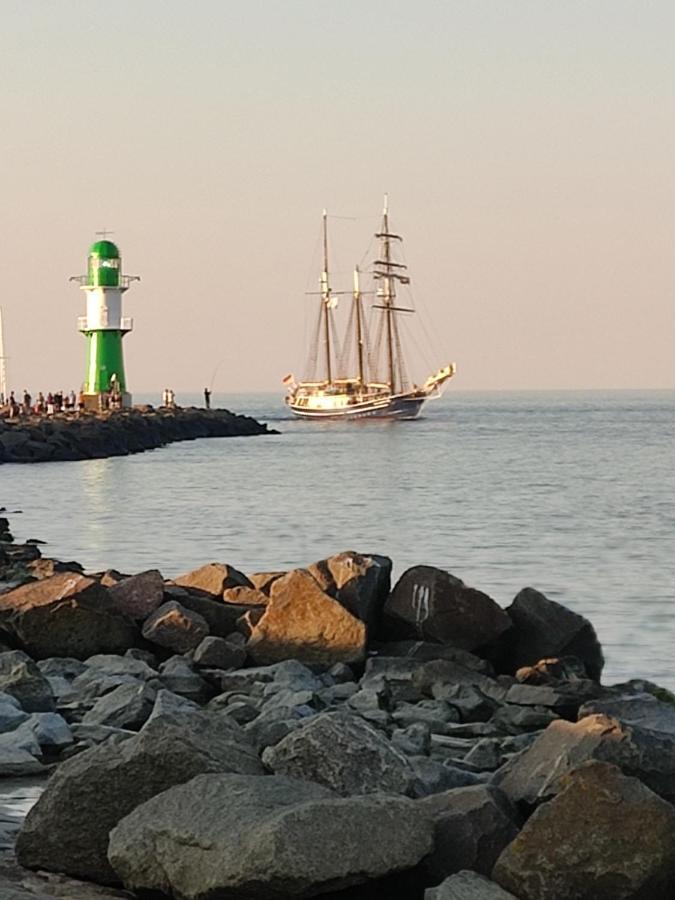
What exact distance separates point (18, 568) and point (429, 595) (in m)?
7.22

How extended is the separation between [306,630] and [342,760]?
4.68m

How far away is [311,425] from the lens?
100938 mm

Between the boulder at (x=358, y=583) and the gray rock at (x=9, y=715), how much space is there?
2892 millimetres

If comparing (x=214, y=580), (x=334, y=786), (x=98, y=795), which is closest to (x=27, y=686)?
(x=98, y=795)

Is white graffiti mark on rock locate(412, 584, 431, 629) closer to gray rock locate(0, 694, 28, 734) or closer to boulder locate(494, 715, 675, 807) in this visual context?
gray rock locate(0, 694, 28, 734)

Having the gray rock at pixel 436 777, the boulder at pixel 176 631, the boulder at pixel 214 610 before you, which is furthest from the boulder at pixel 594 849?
the boulder at pixel 214 610

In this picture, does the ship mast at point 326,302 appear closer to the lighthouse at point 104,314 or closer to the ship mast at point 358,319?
the ship mast at point 358,319

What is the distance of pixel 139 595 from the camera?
12711 mm

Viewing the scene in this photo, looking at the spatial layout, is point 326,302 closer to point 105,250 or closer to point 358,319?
point 358,319

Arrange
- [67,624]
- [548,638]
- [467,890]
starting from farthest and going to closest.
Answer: [548,638]
[67,624]
[467,890]

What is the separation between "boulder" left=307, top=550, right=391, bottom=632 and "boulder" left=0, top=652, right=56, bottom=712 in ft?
7.71

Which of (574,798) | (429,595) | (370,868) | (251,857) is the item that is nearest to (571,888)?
(574,798)

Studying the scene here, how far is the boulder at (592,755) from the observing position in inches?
268

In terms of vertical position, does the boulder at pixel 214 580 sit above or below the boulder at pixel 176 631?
above
